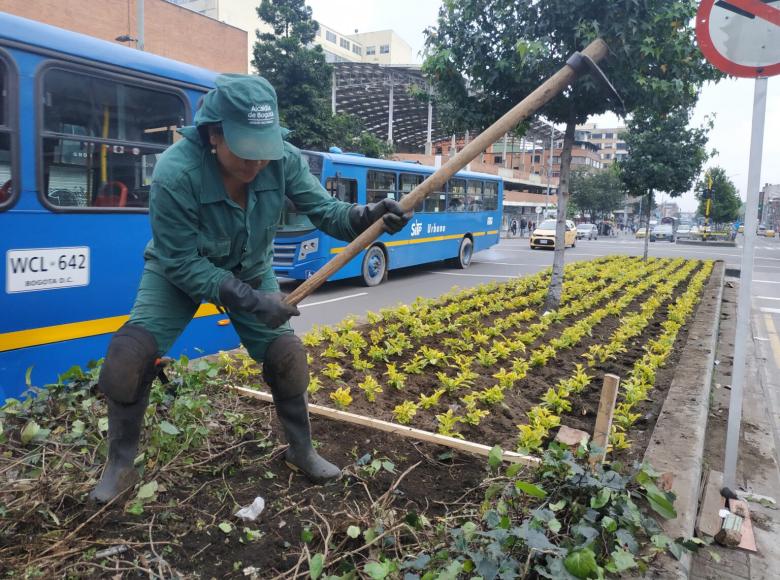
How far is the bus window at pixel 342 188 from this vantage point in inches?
416

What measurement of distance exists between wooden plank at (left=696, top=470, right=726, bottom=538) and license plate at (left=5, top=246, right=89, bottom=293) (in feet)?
12.4

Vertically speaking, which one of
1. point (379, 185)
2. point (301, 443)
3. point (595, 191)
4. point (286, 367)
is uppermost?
point (595, 191)

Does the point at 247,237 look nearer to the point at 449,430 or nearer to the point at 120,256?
the point at 449,430

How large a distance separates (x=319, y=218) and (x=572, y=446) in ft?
5.59

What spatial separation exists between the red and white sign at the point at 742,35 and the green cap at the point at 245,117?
221 centimetres

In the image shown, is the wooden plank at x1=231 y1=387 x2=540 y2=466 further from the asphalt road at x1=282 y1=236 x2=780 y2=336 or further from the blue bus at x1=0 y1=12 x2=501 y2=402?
the asphalt road at x1=282 y1=236 x2=780 y2=336

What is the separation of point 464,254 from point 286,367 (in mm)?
13868

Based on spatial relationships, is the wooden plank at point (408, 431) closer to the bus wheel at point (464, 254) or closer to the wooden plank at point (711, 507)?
the wooden plank at point (711, 507)

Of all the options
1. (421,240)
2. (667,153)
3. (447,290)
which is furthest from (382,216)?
(667,153)

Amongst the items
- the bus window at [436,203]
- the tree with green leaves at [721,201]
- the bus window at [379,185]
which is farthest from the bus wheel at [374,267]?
the tree with green leaves at [721,201]

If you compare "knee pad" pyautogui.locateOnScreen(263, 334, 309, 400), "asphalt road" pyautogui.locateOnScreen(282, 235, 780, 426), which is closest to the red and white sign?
"knee pad" pyautogui.locateOnScreen(263, 334, 309, 400)

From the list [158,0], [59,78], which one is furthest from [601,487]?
[158,0]

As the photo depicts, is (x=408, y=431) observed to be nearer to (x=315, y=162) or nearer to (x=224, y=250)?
(x=224, y=250)

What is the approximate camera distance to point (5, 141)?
11.0ft
